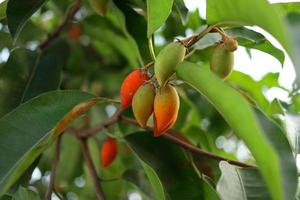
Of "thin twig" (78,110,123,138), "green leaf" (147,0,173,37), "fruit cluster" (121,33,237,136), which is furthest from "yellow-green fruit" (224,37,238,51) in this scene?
"thin twig" (78,110,123,138)

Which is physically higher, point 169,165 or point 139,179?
point 169,165

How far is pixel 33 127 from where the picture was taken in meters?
0.91

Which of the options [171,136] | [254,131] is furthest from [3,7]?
[254,131]

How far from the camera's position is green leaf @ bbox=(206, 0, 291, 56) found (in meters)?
0.58

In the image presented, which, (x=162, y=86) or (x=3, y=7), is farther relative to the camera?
(x=3, y=7)

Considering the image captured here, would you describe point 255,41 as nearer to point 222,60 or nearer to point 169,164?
point 222,60

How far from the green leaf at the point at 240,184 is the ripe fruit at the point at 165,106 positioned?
11 centimetres

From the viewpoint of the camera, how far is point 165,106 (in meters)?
0.82

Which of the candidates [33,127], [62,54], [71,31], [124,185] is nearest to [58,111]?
[33,127]

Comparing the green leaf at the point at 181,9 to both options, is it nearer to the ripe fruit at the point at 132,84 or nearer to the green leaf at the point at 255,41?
the green leaf at the point at 255,41

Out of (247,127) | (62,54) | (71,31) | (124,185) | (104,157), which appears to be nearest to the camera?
(247,127)

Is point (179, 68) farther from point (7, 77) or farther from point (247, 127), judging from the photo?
point (7, 77)

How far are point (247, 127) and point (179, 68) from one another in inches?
7.8

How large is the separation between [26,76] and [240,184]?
51 centimetres
